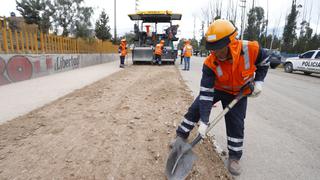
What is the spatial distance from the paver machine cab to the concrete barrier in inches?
158

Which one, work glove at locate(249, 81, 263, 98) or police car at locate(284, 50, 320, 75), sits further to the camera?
police car at locate(284, 50, 320, 75)

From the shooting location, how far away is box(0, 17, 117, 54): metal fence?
708 cm

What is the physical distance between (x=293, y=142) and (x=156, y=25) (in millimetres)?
13822

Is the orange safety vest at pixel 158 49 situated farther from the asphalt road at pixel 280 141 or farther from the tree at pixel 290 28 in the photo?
the tree at pixel 290 28

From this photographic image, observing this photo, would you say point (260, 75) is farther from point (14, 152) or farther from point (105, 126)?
point (14, 152)

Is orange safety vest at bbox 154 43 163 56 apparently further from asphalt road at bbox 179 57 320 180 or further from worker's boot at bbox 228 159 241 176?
worker's boot at bbox 228 159 241 176

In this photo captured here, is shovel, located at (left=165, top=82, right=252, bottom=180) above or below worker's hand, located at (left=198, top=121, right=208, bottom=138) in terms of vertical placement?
below

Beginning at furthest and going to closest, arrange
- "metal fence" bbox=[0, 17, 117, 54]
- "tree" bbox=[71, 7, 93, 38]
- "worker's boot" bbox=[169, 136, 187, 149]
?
"tree" bbox=[71, 7, 93, 38]
"metal fence" bbox=[0, 17, 117, 54]
"worker's boot" bbox=[169, 136, 187, 149]

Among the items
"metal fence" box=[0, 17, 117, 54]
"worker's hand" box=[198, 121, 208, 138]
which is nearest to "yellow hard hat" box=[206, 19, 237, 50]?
"worker's hand" box=[198, 121, 208, 138]

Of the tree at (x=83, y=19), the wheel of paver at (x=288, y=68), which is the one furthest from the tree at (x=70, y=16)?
the wheel of paver at (x=288, y=68)

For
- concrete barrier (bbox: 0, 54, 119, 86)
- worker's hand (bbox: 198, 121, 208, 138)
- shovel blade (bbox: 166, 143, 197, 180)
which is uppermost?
concrete barrier (bbox: 0, 54, 119, 86)

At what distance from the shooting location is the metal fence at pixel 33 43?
708 cm

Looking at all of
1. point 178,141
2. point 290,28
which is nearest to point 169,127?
point 178,141

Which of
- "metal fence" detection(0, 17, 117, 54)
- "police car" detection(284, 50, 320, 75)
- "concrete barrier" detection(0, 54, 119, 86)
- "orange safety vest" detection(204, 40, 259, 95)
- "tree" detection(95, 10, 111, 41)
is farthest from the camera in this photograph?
"tree" detection(95, 10, 111, 41)
